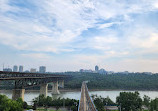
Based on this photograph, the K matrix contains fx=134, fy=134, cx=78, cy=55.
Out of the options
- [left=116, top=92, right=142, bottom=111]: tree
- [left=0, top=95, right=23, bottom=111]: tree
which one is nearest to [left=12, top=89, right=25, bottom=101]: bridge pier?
[left=0, top=95, right=23, bottom=111]: tree

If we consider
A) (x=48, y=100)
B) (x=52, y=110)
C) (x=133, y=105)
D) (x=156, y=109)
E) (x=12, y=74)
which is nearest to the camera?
(x=156, y=109)

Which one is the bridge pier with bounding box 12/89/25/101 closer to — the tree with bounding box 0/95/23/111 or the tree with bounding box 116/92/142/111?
the tree with bounding box 0/95/23/111

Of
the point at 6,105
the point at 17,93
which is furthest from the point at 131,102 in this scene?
the point at 17,93

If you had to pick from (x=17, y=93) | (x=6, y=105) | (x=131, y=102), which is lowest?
(x=131, y=102)

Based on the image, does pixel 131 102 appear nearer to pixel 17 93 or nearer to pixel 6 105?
pixel 6 105

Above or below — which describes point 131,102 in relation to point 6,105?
below

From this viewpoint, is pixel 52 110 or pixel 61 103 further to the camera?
pixel 61 103

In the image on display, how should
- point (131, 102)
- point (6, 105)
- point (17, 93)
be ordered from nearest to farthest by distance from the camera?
point (6, 105)
point (131, 102)
point (17, 93)

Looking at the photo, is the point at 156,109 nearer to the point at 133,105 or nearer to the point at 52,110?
the point at 133,105

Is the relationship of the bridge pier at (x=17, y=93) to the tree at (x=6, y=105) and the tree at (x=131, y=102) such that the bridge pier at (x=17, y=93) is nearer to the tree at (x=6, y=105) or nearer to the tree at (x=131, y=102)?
the tree at (x=6, y=105)

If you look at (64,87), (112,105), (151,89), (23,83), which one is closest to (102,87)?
(64,87)

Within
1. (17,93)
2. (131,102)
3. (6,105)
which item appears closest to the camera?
(6,105)
